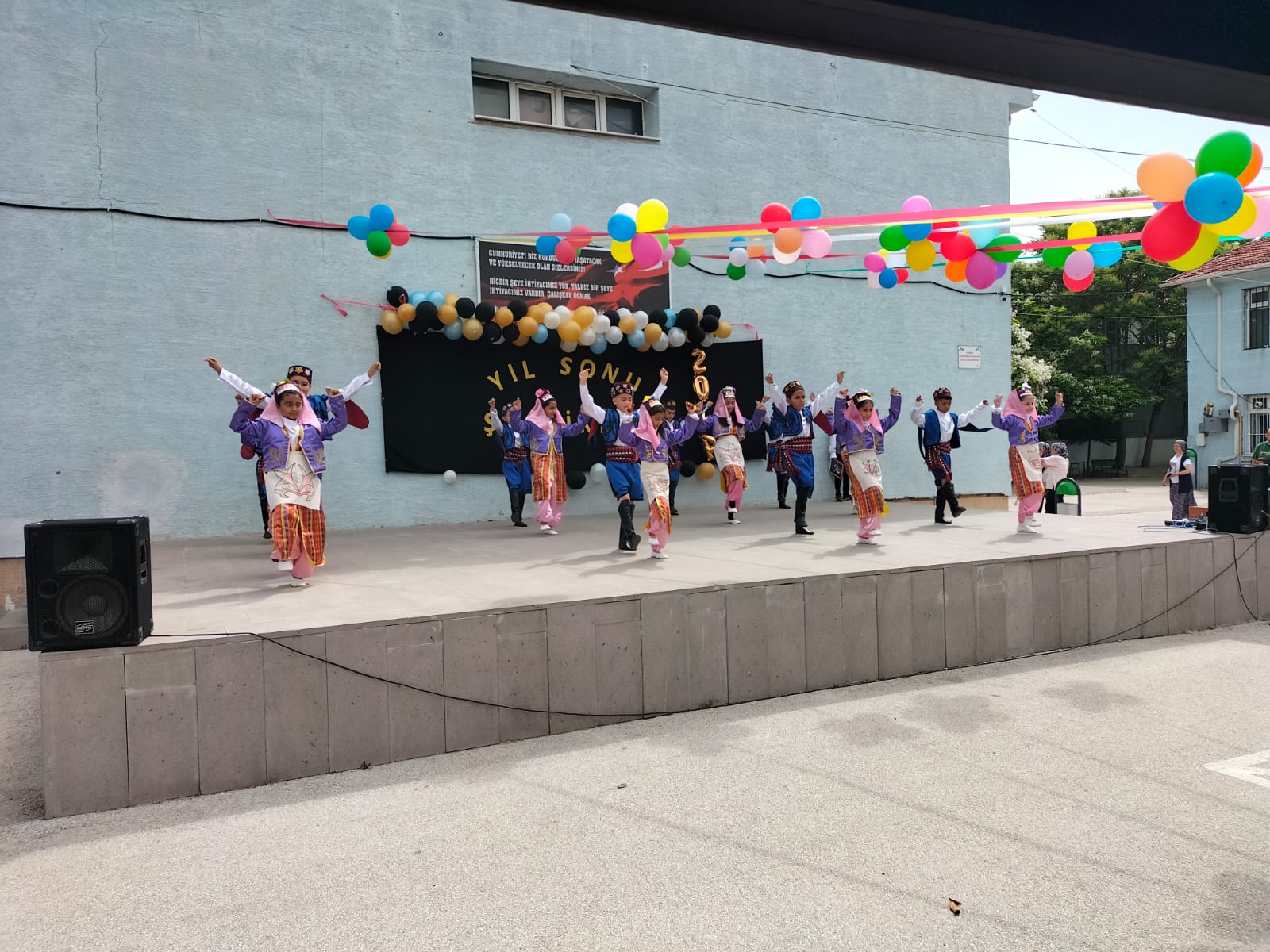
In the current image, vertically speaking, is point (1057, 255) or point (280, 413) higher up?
point (1057, 255)

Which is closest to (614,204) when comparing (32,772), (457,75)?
(457,75)

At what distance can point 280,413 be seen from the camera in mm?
6406

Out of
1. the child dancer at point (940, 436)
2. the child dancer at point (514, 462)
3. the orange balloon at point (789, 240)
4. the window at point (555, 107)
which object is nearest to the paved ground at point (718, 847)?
the orange balloon at point (789, 240)

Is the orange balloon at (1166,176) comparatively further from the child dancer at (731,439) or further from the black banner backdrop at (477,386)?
the black banner backdrop at (477,386)

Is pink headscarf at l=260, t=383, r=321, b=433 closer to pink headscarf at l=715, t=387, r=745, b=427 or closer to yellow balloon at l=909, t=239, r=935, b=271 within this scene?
yellow balloon at l=909, t=239, r=935, b=271

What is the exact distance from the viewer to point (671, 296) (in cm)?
1173

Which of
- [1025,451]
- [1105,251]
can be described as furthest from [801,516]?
[1105,251]

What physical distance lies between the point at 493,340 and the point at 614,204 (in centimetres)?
249

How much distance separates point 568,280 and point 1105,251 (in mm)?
6146

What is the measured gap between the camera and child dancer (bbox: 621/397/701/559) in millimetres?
7375

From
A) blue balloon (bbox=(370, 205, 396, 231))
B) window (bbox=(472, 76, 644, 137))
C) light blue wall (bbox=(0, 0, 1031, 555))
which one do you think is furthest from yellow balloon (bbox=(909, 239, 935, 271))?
window (bbox=(472, 76, 644, 137))

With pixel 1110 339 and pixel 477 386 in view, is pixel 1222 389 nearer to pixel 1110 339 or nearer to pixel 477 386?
pixel 1110 339

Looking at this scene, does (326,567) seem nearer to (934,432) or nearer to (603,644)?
(603,644)

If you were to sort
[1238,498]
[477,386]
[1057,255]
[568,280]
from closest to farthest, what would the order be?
[1057,255] → [1238,498] → [477,386] → [568,280]
